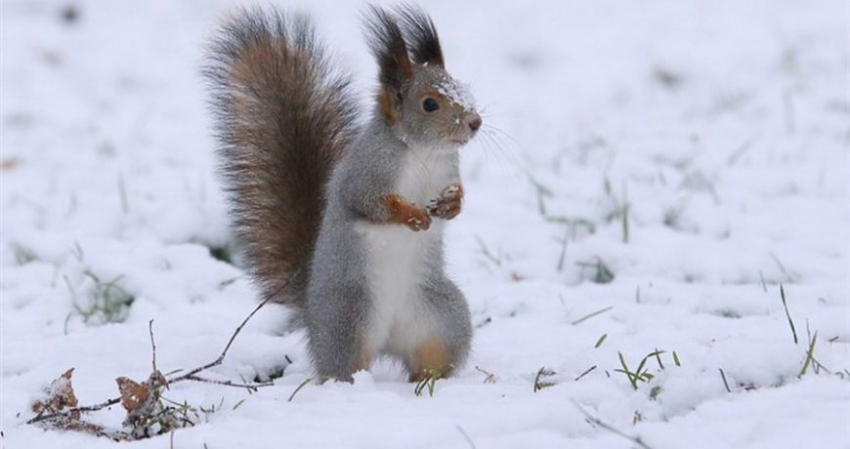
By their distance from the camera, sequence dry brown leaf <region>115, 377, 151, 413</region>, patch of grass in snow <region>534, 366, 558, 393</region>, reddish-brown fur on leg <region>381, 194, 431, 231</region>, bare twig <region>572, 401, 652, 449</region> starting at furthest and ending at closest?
reddish-brown fur on leg <region>381, 194, 431, 231</region> < patch of grass in snow <region>534, 366, 558, 393</region> < dry brown leaf <region>115, 377, 151, 413</region> < bare twig <region>572, 401, 652, 449</region>

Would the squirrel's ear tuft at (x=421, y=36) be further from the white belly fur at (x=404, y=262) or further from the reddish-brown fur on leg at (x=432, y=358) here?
the reddish-brown fur on leg at (x=432, y=358)

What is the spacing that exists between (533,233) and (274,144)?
1.03 m

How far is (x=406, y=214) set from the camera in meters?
2.23

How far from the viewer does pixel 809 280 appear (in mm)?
2945

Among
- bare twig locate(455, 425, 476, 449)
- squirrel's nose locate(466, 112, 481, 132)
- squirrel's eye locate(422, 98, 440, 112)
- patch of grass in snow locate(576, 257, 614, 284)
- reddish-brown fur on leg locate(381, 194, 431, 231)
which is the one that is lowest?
patch of grass in snow locate(576, 257, 614, 284)

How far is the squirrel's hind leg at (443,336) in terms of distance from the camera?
2.36m

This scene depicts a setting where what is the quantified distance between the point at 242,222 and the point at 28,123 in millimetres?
2175

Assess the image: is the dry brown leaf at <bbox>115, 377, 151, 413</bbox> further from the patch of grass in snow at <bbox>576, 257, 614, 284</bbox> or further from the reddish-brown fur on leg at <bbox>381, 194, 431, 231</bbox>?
the patch of grass in snow at <bbox>576, 257, 614, 284</bbox>

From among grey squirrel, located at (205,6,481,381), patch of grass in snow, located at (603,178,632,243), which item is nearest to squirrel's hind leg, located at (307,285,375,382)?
grey squirrel, located at (205,6,481,381)

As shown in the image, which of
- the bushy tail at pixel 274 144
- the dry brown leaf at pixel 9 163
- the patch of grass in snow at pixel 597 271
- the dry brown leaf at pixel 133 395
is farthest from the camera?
the dry brown leaf at pixel 9 163

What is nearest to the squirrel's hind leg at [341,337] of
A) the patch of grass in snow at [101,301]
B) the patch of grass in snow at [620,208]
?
the patch of grass in snow at [101,301]

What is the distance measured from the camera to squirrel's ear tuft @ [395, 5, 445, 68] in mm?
2354

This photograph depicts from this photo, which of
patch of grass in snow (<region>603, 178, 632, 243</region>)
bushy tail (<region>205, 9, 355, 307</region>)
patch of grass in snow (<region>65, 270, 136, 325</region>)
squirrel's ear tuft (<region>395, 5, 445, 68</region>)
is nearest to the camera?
squirrel's ear tuft (<region>395, 5, 445, 68</region>)

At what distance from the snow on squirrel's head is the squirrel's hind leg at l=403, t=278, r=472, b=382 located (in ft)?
0.89
